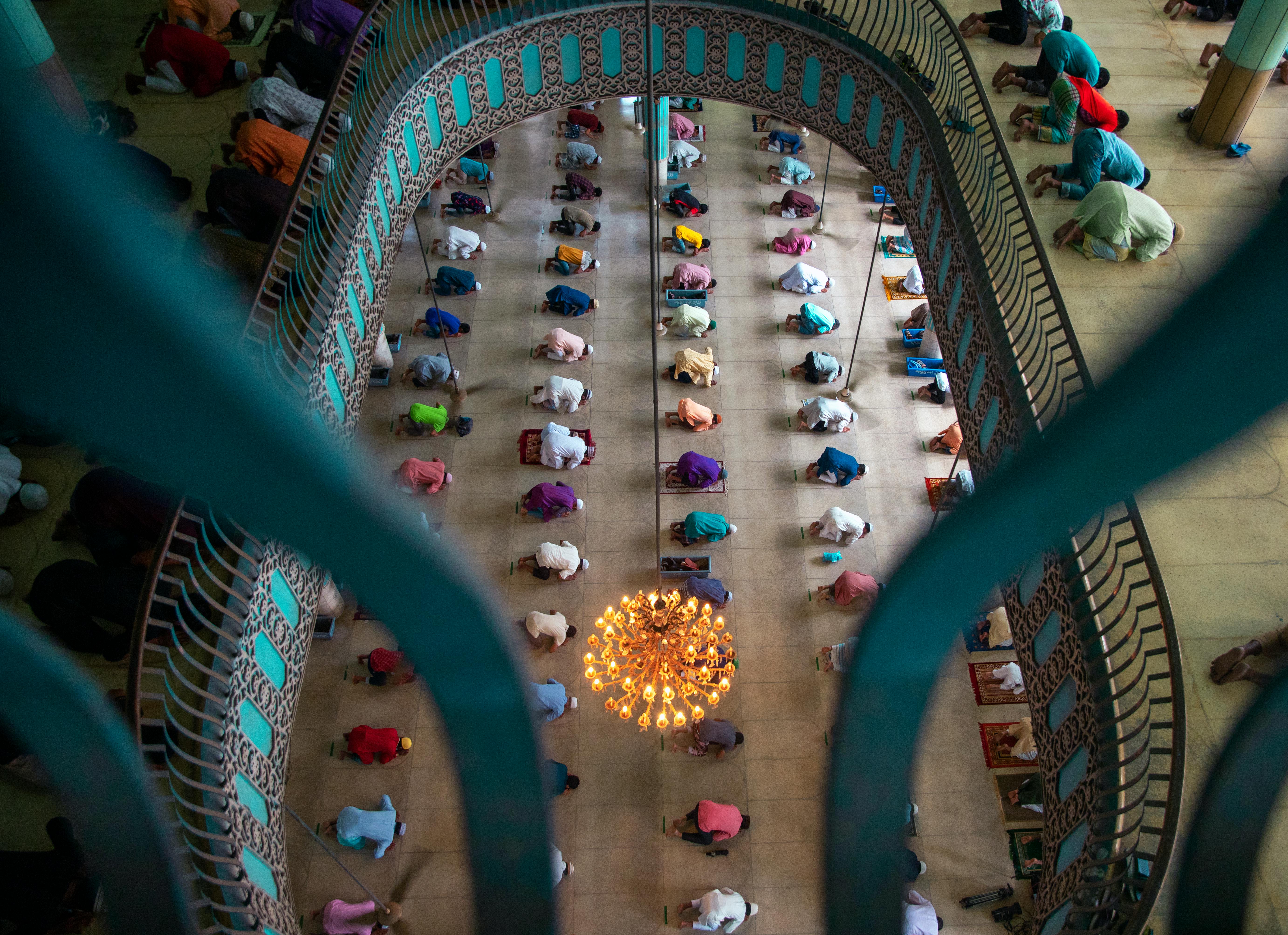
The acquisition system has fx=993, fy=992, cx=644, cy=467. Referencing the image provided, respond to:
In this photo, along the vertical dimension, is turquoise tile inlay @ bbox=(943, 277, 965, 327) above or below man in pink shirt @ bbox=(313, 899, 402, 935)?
above

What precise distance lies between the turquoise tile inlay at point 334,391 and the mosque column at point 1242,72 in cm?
911

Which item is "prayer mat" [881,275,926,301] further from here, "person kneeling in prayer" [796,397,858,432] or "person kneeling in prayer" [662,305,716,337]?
"person kneeling in prayer" [662,305,716,337]

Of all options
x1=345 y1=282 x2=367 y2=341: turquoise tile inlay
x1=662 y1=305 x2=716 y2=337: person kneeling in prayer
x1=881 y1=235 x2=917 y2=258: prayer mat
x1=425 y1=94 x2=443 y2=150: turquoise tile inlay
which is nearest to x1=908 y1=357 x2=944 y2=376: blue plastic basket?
x1=881 y1=235 x2=917 y2=258: prayer mat

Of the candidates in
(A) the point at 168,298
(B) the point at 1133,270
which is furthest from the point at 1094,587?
(A) the point at 168,298

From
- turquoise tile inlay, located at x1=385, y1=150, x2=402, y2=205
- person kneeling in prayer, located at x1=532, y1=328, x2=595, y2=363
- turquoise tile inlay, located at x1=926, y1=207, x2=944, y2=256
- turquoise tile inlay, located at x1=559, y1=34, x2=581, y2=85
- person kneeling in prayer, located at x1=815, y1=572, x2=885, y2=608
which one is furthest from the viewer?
person kneeling in prayer, located at x1=532, y1=328, x2=595, y2=363

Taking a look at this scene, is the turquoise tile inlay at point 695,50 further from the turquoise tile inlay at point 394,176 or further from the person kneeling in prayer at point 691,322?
the turquoise tile inlay at point 394,176

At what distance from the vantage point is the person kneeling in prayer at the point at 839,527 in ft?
34.8

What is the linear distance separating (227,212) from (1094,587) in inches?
358

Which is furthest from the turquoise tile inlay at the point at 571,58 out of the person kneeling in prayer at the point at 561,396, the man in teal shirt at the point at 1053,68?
the man in teal shirt at the point at 1053,68

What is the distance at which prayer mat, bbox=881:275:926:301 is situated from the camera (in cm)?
1313

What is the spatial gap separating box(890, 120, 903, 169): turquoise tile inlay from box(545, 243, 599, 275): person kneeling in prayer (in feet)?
14.7

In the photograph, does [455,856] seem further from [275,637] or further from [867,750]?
[867,750]

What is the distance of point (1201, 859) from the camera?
96 cm

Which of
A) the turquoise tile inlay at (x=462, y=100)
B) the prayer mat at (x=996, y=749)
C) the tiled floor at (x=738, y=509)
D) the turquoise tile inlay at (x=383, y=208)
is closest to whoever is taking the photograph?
the tiled floor at (x=738, y=509)
